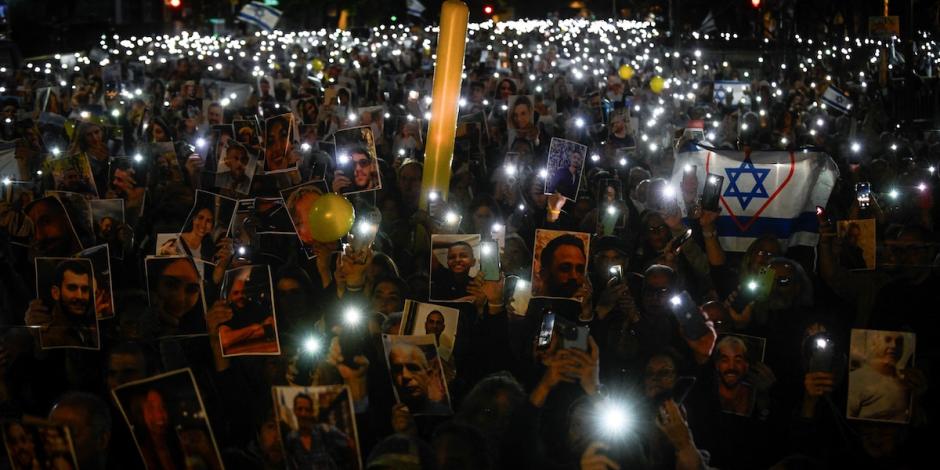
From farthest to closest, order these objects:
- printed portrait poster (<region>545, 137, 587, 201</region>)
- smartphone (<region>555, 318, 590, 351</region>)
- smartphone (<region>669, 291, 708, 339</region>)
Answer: printed portrait poster (<region>545, 137, 587, 201</region>) < smartphone (<region>669, 291, 708, 339</region>) < smartphone (<region>555, 318, 590, 351</region>)

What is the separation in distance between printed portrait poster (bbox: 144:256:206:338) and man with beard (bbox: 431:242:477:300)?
1275 mm

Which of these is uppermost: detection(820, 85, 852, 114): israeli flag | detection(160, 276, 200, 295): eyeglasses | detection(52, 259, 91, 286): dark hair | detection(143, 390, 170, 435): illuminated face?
detection(820, 85, 852, 114): israeli flag

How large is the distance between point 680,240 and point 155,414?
3.46 m

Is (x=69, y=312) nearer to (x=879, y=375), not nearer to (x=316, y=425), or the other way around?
(x=316, y=425)

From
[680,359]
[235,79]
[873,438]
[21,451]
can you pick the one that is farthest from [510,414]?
[235,79]

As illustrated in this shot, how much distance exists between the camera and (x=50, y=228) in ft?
20.5

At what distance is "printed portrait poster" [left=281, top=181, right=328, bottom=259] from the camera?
6453 mm

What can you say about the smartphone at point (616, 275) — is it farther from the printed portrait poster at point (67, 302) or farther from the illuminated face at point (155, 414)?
the printed portrait poster at point (67, 302)

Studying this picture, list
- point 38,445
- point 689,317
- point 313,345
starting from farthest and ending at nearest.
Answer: point 689,317 → point 313,345 → point 38,445

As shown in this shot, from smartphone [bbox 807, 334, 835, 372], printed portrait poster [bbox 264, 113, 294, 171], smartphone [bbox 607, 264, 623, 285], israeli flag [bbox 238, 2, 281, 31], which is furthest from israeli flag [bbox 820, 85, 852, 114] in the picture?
israeli flag [bbox 238, 2, 281, 31]

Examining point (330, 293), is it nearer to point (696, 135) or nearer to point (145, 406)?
point (145, 406)

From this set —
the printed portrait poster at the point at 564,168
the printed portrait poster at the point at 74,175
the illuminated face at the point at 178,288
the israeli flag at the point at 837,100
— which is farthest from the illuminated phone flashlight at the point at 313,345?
the israeli flag at the point at 837,100

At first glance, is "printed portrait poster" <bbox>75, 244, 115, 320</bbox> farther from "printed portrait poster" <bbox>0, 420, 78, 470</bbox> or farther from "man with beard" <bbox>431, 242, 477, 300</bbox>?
"man with beard" <bbox>431, 242, 477, 300</bbox>

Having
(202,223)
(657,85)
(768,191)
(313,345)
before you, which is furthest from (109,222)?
(657,85)
